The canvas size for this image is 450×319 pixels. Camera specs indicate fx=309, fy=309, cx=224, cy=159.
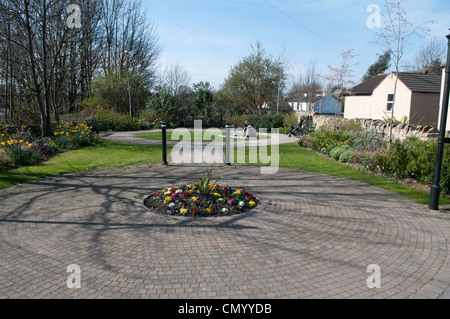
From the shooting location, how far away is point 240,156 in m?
12.9

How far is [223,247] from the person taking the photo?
15.5 feet

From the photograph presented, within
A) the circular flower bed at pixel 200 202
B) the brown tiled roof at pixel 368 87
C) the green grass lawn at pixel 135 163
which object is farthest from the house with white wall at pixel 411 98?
the circular flower bed at pixel 200 202

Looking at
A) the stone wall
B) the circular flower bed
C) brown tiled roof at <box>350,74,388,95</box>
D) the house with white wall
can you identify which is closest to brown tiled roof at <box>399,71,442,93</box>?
the house with white wall

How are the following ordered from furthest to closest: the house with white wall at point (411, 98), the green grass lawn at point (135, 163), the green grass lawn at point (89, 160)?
the house with white wall at point (411, 98) → the green grass lawn at point (89, 160) → the green grass lawn at point (135, 163)

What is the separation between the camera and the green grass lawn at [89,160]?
9211mm

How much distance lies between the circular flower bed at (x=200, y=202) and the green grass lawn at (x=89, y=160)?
14.6ft

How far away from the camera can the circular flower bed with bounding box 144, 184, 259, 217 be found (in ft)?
20.2

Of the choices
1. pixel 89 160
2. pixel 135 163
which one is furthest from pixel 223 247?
pixel 89 160

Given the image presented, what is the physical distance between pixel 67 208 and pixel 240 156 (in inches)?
302

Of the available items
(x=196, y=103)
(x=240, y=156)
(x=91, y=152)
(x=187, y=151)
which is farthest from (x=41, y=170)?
(x=196, y=103)

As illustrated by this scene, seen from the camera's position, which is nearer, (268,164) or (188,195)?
(188,195)

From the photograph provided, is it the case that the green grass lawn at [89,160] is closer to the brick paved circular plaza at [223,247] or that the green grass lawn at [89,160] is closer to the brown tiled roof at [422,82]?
the brick paved circular plaza at [223,247]

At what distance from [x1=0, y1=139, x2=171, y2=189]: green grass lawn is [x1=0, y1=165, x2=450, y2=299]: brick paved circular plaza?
164cm
